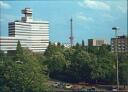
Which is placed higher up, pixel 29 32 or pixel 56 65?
pixel 29 32

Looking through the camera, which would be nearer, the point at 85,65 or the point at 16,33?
the point at 85,65

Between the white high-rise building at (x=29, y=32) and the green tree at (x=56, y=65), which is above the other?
the white high-rise building at (x=29, y=32)

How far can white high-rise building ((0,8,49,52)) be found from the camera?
105 metres

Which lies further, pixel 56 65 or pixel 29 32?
pixel 29 32

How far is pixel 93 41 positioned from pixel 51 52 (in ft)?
118

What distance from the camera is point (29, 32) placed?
111000mm

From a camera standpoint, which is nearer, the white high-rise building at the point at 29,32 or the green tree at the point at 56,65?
the green tree at the point at 56,65

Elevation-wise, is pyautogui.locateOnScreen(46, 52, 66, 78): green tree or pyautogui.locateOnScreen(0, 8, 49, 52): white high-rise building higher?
pyautogui.locateOnScreen(0, 8, 49, 52): white high-rise building

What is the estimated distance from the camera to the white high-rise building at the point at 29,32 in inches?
4122

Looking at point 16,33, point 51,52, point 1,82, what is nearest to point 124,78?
point 1,82

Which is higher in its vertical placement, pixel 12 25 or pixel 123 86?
pixel 12 25

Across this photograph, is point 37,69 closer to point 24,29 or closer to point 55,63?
point 55,63

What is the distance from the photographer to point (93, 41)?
9662 centimetres

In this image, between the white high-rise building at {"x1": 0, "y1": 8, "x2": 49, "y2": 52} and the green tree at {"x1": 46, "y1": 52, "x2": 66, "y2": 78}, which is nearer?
the green tree at {"x1": 46, "y1": 52, "x2": 66, "y2": 78}
